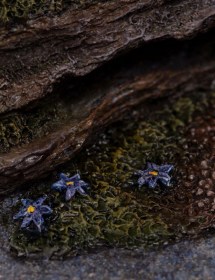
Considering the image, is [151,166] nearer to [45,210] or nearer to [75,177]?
[75,177]

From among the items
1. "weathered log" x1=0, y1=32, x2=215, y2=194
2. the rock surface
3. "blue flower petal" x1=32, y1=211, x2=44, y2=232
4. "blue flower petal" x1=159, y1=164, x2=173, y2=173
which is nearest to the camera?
the rock surface

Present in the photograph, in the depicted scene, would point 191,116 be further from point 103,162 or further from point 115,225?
point 115,225

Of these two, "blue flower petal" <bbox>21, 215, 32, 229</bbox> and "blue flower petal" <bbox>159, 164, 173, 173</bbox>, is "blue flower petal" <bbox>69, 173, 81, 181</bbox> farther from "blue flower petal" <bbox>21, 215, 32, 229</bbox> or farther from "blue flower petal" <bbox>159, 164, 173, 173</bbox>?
"blue flower petal" <bbox>159, 164, 173, 173</bbox>

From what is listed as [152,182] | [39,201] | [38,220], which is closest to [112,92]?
[152,182]

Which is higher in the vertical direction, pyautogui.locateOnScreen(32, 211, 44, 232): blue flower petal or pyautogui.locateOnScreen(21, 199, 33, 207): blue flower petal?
pyautogui.locateOnScreen(21, 199, 33, 207): blue flower petal

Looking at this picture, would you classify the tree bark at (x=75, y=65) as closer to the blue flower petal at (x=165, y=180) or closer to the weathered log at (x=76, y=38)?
the weathered log at (x=76, y=38)

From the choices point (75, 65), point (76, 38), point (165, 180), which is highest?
point (76, 38)

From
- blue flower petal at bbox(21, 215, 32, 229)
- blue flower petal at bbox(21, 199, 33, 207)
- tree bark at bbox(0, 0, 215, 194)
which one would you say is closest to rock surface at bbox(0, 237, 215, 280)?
blue flower petal at bbox(21, 215, 32, 229)
